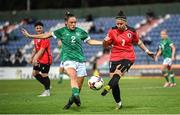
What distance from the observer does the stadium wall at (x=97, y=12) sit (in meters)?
45.7

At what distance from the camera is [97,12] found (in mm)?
48250

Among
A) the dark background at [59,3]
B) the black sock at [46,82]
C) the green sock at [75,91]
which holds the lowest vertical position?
the black sock at [46,82]

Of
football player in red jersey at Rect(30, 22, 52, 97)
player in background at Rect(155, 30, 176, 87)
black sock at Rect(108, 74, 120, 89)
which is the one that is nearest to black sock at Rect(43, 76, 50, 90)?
football player in red jersey at Rect(30, 22, 52, 97)

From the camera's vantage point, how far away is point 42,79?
2080cm

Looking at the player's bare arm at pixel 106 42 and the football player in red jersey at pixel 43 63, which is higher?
the player's bare arm at pixel 106 42

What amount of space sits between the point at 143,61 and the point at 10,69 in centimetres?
979

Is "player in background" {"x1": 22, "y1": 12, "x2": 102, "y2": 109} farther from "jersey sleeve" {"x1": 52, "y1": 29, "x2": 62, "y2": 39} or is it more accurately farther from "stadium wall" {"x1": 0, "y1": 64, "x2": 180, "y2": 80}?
"stadium wall" {"x1": 0, "y1": 64, "x2": 180, "y2": 80}

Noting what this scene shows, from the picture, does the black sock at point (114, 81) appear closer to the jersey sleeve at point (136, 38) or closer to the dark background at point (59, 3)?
the jersey sleeve at point (136, 38)

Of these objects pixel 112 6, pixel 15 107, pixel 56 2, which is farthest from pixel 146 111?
pixel 56 2

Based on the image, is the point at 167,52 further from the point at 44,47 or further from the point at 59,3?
the point at 59,3

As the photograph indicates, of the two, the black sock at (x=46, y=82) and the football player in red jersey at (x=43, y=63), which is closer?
the football player in red jersey at (x=43, y=63)

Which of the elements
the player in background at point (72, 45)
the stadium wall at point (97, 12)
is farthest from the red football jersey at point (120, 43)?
the stadium wall at point (97, 12)

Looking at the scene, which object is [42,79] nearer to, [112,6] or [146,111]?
[146,111]

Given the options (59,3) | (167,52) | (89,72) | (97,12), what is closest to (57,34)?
(167,52)
